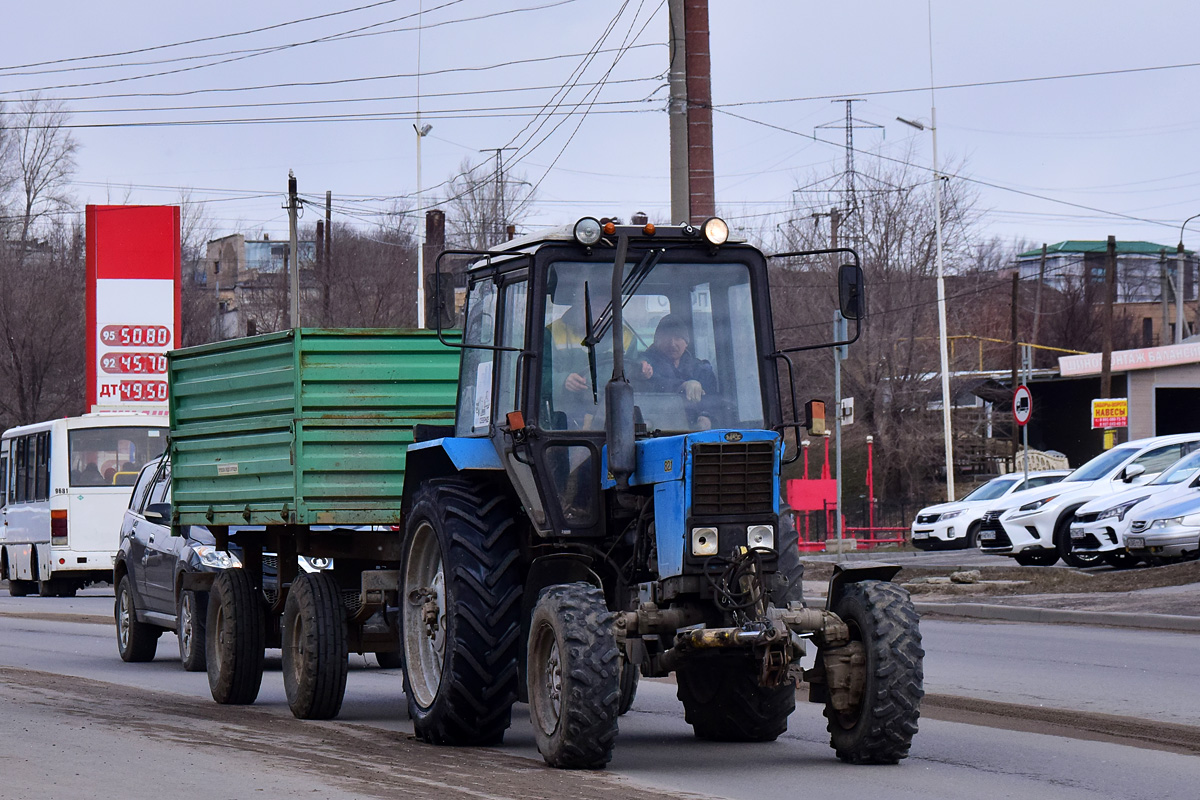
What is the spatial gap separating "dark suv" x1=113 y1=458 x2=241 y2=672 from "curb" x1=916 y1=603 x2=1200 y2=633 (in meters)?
9.47

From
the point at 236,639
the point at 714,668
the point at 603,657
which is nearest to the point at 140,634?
the point at 236,639

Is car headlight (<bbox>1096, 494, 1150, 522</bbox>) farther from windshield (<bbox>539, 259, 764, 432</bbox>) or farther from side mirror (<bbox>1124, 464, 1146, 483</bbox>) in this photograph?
windshield (<bbox>539, 259, 764, 432</bbox>)

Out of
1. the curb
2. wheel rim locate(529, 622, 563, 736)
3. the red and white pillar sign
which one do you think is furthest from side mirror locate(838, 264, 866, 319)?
the red and white pillar sign

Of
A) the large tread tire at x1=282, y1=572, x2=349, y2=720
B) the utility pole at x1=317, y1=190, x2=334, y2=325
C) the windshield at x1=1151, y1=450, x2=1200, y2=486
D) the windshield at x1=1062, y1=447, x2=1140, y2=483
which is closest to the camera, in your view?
the large tread tire at x1=282, y1=572, x2=349, y2=720

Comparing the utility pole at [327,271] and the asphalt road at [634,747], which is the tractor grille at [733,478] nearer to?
the asphalt road at [634,747]

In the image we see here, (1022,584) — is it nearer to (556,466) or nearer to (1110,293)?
(556,466)

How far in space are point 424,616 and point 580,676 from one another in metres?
2.08

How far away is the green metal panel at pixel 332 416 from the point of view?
1102 cm

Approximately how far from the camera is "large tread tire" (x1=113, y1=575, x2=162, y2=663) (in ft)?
53.0

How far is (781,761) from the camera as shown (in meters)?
8.84

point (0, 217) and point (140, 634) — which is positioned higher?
point (0, 217)

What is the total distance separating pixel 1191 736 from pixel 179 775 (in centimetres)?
582

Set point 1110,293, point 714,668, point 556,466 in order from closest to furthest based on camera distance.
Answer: point 556,466 → point 714,668 → point 1110,293

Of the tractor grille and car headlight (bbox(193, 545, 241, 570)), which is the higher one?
the tractor grille
